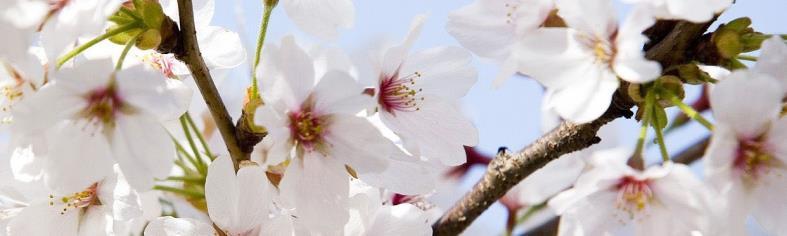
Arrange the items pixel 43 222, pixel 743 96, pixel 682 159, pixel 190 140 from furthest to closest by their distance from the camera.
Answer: pixel 682 159 < pixel 190 140 < pixel 43 222 < pixel 743 96

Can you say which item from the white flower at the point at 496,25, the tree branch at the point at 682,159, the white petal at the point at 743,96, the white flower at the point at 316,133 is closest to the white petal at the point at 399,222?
the white flower at the point at 316,133

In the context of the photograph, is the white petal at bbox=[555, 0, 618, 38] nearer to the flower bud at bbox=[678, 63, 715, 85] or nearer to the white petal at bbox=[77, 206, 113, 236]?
the flower bud at bbox=[678, 63, 715, 85]

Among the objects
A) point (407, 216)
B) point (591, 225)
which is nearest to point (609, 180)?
point (591, 225)

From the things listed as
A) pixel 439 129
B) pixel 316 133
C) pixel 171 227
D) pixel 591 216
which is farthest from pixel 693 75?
pixel 171 227

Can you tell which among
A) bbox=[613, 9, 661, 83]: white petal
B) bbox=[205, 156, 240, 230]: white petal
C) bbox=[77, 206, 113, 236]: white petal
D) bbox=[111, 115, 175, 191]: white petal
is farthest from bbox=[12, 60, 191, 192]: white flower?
bbox=[613, 9, 661, 83]: white petal

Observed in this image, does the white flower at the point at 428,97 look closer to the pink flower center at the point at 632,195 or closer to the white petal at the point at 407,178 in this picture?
the white petal at the point at 407,178

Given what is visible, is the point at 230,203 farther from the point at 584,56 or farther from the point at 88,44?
the point at 584,56

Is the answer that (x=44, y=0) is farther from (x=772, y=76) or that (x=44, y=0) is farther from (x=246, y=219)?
(x=772, y=76)
